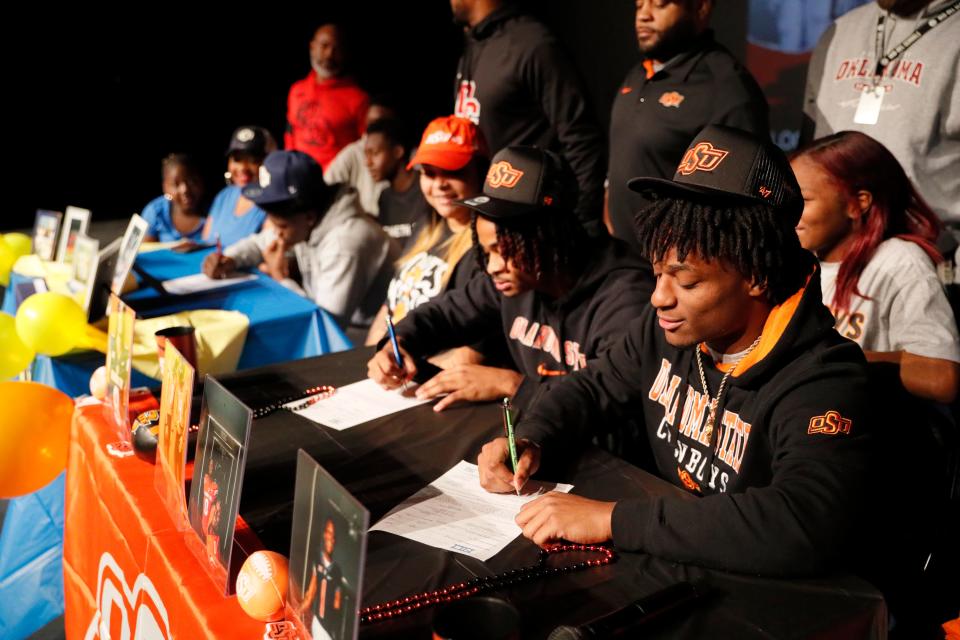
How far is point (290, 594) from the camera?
0.92 meters

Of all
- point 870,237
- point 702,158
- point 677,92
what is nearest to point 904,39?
point 677,92

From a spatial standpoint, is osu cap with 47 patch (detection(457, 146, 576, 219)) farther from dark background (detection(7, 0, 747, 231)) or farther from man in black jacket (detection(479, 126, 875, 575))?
dark background (detection(7, 0, 747, 231))

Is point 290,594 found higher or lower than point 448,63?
lower

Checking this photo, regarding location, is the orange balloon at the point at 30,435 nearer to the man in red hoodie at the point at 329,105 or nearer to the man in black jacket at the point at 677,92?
the man in black jacket at the point at 677,92

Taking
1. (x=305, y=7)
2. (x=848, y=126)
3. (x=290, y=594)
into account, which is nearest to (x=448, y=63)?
(x=305, y=7)

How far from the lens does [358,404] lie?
1.60m

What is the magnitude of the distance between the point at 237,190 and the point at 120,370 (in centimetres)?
237

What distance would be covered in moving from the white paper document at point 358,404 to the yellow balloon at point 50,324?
33.7 inches

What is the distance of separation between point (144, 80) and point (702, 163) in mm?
6362

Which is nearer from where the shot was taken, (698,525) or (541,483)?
(698,525)

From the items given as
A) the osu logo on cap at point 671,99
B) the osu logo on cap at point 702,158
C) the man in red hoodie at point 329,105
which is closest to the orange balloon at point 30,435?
the osu logo on cap at point 702,158

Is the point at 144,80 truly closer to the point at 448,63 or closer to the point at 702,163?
the point at 448,63

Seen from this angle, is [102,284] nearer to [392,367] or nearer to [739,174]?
[392,367]

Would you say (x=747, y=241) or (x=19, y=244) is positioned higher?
(x=747, y=241)
